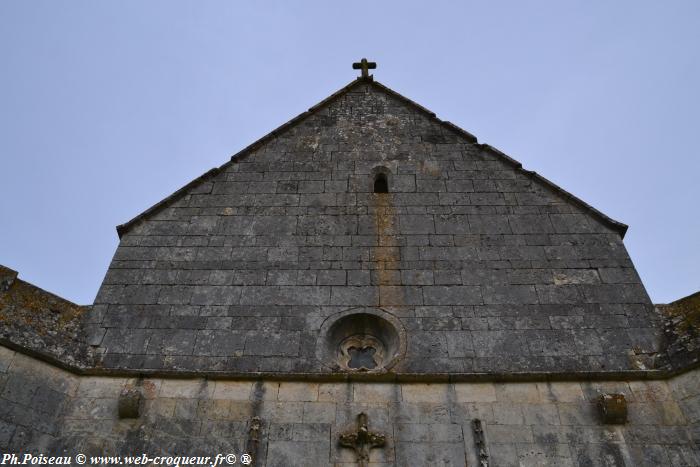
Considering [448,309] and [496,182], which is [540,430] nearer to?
[448,309]

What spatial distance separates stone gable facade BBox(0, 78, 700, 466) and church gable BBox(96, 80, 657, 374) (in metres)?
0.03

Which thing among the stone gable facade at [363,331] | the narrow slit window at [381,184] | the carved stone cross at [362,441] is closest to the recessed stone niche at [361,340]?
the stone gable facade at [363,331]

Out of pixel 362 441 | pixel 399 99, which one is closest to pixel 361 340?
pixel 362 441

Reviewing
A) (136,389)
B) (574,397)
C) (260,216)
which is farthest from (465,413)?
(260,216)

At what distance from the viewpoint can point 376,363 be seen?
771 centimetres

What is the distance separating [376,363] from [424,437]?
4.18 feet

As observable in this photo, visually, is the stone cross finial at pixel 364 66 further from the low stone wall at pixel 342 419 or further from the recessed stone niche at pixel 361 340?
the low stone wall at pixel 342 419

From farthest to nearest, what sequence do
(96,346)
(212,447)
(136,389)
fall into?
1. (96,346)
2. (136,389)
3. (212,447)

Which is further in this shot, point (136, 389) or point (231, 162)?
point (231, 162)

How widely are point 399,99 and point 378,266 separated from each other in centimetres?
400

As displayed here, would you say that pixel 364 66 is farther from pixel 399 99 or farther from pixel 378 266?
pixel 378 266

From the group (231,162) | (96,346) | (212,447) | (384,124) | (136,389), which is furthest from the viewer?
(384,124)

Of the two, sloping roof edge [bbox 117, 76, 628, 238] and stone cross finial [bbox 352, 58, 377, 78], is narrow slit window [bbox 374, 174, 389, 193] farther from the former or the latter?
stone cross finial [bbox 352, 58, 377, 78]

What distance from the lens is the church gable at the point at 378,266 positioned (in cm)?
752
